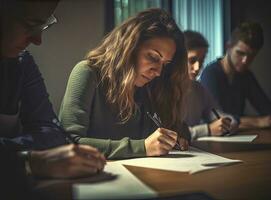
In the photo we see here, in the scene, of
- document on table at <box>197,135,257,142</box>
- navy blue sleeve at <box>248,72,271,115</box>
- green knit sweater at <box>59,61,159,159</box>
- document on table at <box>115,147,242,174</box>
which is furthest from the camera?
navy blue sleeve at <box>248,72,271,115</box>

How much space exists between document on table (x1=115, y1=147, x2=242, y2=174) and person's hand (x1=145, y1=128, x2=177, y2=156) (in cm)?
2

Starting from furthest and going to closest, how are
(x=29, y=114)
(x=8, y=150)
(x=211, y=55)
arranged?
1. (x=211, y=55)
2. (x=29, y=114)
3. (x=8, y=150)

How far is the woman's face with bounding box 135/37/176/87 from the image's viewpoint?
1139mm

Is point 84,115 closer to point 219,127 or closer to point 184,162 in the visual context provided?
point 184,162

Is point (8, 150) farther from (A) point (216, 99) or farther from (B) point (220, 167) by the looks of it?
(A) point (216, 99)

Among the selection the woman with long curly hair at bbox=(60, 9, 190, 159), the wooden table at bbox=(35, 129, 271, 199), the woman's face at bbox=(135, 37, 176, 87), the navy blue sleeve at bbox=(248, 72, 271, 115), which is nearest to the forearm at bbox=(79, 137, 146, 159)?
the woman with long curly hair at bbox=(60, 9, 190, 159)

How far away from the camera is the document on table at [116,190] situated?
70 centimetres

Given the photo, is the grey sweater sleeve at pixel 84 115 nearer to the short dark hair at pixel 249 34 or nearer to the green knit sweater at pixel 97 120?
the green knit sweater at pixel 97 120

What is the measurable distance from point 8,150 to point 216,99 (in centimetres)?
91

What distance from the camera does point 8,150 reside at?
0.86 m

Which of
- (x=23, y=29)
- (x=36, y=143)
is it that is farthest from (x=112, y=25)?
(x=36, y=143)

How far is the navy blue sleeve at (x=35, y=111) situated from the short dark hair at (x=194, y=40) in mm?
503

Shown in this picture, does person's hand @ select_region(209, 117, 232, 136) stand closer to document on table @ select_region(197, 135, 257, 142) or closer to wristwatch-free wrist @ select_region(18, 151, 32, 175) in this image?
document on table @ select_region(197, 135, 257, 142)

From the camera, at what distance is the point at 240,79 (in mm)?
1604
